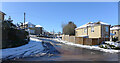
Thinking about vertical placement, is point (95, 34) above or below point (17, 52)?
above

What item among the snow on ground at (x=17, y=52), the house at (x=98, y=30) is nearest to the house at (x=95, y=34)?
the house at (x=98, y=30)

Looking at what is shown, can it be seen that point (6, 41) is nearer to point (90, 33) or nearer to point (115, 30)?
point (90, 33)

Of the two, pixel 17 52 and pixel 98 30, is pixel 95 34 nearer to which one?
pixel 98 30

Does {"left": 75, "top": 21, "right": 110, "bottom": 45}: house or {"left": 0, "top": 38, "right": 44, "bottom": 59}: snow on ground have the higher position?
{"left": 75, "top": 21, "right": 110, "bottom": 45}: house

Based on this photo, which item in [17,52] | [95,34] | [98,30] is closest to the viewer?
[17,52]

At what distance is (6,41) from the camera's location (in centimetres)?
1239

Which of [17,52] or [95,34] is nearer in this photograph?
[17,52]

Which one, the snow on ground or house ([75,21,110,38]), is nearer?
the snow on ground

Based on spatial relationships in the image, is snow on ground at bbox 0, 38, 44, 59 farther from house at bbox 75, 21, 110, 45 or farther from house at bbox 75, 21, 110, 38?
house at bbox 75, 21, 110, 38

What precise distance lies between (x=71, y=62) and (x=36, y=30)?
62.2 m

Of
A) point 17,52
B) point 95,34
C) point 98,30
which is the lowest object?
point 17,52

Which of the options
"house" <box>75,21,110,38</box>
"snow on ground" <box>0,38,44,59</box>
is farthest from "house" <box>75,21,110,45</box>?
"snow on ground" <box>0,38,44,59</box>

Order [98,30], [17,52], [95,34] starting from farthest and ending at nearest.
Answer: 1. [95,34]
2. [98,30]
3. [17,52]

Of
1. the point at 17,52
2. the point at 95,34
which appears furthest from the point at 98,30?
the point at 17,52
